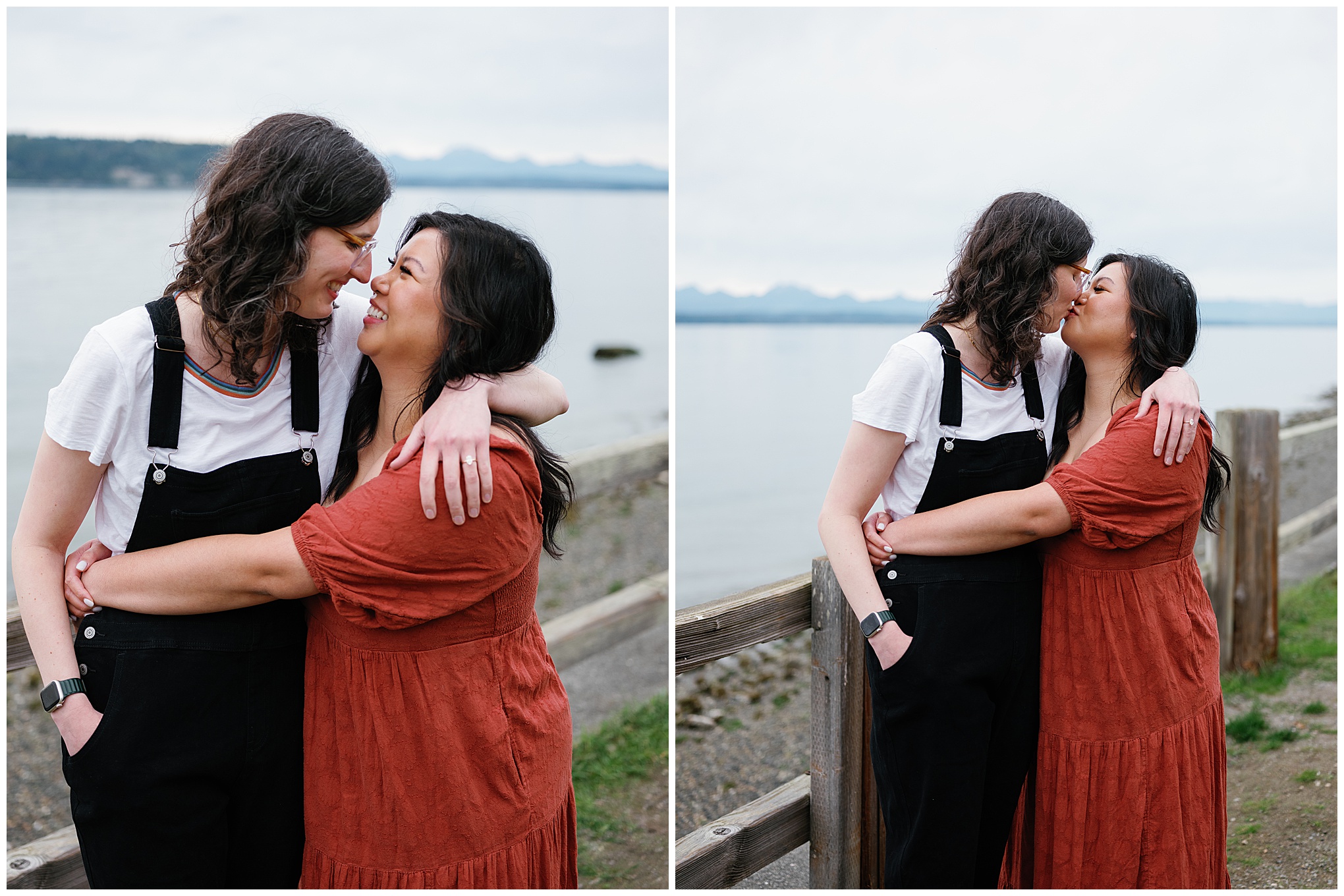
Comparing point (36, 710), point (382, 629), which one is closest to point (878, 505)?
point (382, 629)

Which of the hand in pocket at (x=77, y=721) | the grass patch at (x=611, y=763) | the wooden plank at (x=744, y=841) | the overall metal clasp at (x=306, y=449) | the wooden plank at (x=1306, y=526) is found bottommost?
the grass patch at (x=611, y=763)

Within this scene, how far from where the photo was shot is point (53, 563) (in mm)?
1862

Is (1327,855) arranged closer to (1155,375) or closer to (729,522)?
(1155,375)

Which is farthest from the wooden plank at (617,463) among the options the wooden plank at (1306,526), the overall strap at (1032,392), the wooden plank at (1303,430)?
the wooden plank at (1306,526)

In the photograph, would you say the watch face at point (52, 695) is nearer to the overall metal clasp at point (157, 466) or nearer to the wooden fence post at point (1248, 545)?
the overall metal clasp at point (157, 466)

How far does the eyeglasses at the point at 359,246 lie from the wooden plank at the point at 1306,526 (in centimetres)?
504

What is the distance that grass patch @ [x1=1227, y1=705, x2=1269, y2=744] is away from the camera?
13.2 ft

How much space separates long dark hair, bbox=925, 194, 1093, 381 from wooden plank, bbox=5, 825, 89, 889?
8.07 ft

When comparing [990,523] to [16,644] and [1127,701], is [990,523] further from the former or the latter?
[16,644]

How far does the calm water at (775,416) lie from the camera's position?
9.03m

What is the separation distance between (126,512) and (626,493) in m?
6.90

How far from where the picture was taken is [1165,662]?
7.60ft

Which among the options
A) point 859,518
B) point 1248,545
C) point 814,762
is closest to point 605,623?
point 814,762

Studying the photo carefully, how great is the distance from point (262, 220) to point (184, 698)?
3.01 feet
